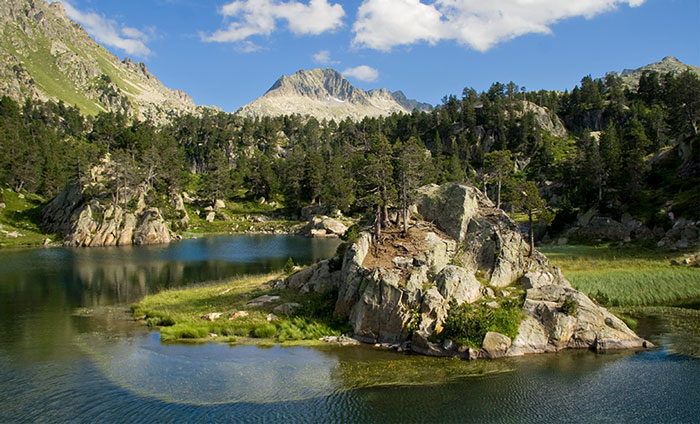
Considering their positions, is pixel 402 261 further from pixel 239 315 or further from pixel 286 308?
pixel 239 315

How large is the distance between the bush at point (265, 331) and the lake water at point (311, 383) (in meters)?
2.20

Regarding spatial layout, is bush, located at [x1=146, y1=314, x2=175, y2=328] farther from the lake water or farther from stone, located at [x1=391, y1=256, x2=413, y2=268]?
stone, located at [x1=391, y1=256, x2=413, y2=268]

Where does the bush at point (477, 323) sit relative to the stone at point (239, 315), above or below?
above

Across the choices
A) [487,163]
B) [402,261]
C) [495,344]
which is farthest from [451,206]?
[487,163]

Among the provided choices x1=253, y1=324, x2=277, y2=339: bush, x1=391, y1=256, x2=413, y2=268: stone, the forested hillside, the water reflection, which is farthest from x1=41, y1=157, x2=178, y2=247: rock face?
x1=391, y1=256, x2=413, y2=268: stone

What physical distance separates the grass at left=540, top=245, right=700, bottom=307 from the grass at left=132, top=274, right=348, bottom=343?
27374 mm

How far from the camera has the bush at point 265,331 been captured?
1342 inches

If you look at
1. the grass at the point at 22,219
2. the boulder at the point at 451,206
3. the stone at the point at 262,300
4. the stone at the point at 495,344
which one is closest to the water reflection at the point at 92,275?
the grass at the point at 22,219

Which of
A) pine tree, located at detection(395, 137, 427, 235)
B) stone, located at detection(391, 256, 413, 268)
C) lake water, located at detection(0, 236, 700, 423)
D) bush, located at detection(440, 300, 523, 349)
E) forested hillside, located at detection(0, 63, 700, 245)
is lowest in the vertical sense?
lake water, located at detection(0, 236, 700, 423)

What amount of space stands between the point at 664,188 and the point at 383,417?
91758 mm

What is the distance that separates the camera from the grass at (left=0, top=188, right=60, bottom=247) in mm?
99750

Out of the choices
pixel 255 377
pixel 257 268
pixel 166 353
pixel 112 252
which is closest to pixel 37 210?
pixel 112 252

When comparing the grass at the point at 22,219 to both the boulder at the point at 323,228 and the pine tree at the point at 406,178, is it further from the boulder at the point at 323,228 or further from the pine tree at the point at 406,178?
the pine tree at the point at 406,178

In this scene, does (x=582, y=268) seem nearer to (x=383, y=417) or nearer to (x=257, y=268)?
(x=383, y=417)
